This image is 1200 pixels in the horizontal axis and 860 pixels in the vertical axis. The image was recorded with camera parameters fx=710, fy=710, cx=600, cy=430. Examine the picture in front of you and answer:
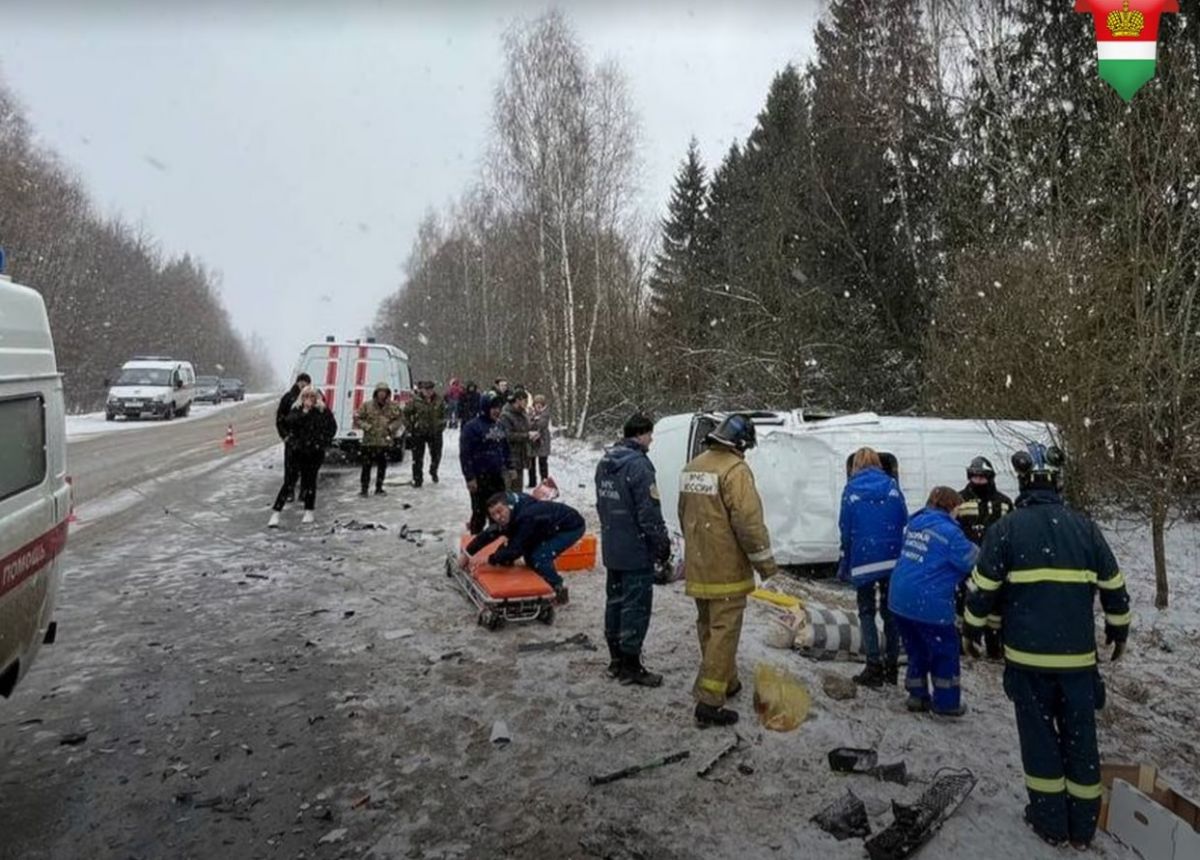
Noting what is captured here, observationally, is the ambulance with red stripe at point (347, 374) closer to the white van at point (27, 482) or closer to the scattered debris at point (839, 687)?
the white van at point (27, 482)

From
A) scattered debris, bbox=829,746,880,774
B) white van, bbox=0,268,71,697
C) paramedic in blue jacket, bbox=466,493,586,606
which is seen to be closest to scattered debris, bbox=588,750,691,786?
scattered debris, bbox=829,746,880,774

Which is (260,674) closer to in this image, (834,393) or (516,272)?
(834,393)

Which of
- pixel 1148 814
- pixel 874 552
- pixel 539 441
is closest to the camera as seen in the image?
pixel 1148 814

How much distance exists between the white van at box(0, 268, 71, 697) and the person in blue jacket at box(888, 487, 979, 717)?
4.86 metres

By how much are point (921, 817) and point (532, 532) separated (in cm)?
369

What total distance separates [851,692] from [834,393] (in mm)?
12427

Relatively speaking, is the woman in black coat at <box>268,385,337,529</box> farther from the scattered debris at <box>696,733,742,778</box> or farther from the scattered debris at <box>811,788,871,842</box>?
the scattered debris at <box>811,788,871,842</box>

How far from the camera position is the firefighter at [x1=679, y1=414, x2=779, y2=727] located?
4.25 metres

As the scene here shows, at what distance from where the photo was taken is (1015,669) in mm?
3477

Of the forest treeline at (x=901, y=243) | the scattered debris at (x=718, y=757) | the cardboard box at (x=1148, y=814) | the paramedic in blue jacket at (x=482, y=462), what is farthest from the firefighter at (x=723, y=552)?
the forest treeline at (x=901, y=243)

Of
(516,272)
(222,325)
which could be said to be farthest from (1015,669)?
(222,325)

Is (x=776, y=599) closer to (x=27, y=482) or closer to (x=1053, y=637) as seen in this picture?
(x=1053, y=637)

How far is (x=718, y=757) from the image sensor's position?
3924 millimetres

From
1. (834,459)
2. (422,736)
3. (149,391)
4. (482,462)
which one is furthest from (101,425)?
(422,736)
